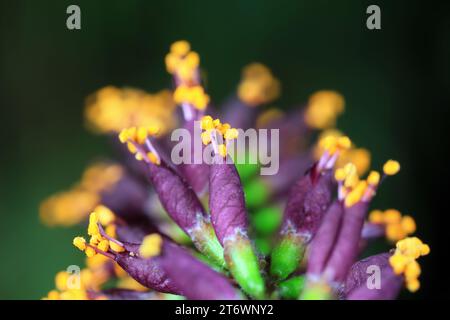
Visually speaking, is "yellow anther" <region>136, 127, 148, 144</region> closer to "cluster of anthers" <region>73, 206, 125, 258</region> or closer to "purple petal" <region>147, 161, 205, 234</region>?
"purple petal" <region>147, 161, 205, 234</region>

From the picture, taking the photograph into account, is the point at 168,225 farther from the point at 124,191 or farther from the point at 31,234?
the point at 31,234

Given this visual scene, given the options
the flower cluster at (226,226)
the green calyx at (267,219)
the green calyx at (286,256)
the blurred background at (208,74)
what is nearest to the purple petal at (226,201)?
the flower cluster at (226,226)

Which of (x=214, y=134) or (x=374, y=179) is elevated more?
(x=214, y=134)

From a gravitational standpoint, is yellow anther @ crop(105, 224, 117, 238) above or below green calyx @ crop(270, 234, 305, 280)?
above

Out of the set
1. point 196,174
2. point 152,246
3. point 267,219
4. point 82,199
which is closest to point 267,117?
point 267,219

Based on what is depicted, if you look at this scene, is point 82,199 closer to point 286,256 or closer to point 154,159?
point 154,159

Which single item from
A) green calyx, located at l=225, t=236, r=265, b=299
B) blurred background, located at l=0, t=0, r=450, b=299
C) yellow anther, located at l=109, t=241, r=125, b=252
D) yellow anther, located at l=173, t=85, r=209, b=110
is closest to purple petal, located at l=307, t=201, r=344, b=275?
green calyx, located at l=225, t=236, r=265, b=299

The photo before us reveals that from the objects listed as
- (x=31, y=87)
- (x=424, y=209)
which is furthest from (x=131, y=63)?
(x=424, y=209)
